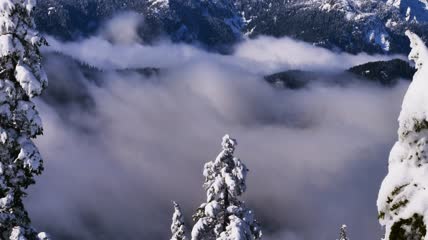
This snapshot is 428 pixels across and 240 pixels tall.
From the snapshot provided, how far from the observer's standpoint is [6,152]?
1694 cm

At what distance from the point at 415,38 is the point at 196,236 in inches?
703

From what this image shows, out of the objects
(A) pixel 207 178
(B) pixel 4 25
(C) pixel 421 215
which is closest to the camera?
(C) pixel 421 215

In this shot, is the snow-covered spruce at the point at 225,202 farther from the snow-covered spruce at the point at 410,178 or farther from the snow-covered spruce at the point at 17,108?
the snow-covered spruce at the point at 410,178

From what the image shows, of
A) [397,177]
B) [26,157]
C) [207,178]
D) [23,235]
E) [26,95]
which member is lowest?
[397,177]

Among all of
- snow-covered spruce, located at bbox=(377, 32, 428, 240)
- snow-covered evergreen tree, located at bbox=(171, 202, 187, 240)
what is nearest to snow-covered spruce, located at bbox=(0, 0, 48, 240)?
snow-covered spruce, located at bbox=(377, 32, 428, 240)

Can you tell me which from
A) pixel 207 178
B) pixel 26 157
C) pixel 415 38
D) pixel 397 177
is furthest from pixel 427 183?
pixel 207 178

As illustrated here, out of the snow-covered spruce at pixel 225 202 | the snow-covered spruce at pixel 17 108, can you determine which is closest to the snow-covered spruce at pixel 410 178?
the snow-covered spruce at pixel 17 108

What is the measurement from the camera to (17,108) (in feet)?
54.2

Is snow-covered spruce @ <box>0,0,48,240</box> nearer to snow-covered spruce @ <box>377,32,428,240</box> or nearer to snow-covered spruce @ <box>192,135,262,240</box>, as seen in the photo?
snow-covered spruce @ <box>192,135,262,240</box>

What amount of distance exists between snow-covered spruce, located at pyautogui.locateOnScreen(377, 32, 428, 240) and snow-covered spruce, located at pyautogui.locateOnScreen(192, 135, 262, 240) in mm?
15968

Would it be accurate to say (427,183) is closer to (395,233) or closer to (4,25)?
(395,233)

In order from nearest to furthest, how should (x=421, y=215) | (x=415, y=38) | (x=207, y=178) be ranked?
(x=421, y=215)
(x=415, y=38)
(x=207, y=178)

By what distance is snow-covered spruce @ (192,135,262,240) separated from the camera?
2389 centimetres

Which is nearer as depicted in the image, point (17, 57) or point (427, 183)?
point (427, 183)
